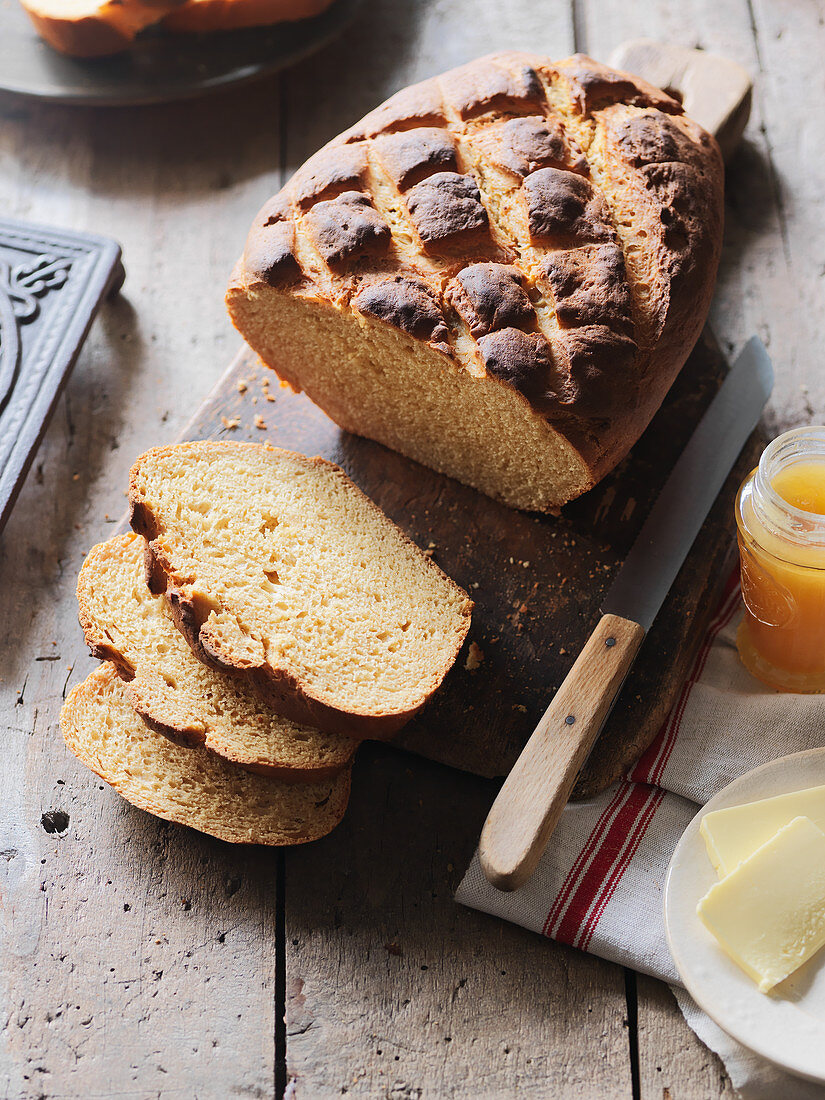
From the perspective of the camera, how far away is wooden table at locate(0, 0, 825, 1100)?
223cm

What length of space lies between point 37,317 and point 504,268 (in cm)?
165

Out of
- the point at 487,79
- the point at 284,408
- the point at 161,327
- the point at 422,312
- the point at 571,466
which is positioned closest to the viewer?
the point at 422,312

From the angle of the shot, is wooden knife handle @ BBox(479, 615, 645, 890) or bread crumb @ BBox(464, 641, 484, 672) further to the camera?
bread crumb @ BBox(464, 641, 484, 672)

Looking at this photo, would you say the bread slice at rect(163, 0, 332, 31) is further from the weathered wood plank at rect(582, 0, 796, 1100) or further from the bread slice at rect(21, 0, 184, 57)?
the weathered wood plank at rect(582, 0, 796, 1100)

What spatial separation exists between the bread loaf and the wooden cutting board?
16 centimetres

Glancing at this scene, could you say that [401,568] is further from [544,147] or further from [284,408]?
[544,147]

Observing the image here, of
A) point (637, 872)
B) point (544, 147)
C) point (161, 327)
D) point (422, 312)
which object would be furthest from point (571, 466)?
point (161, 327)

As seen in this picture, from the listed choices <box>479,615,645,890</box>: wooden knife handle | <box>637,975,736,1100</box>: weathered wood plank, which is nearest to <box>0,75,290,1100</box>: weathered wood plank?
<box>479,615,645,890</box>: wooden knife handle

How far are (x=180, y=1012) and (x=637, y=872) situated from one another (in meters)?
1.15

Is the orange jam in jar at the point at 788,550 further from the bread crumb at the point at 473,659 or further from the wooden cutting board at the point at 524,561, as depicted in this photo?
the bread crumb at the point at 473,659

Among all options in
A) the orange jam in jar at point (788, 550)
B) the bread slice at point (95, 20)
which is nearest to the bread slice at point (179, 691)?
the orange jam in jar at point (788, 550)

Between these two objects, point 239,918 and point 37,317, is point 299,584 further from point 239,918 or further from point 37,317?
point 37,317

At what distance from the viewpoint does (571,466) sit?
266 centimetres

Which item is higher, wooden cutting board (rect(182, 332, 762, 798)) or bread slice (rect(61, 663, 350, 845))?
wooden cutting board (rect(182, 332, 762, 798))
